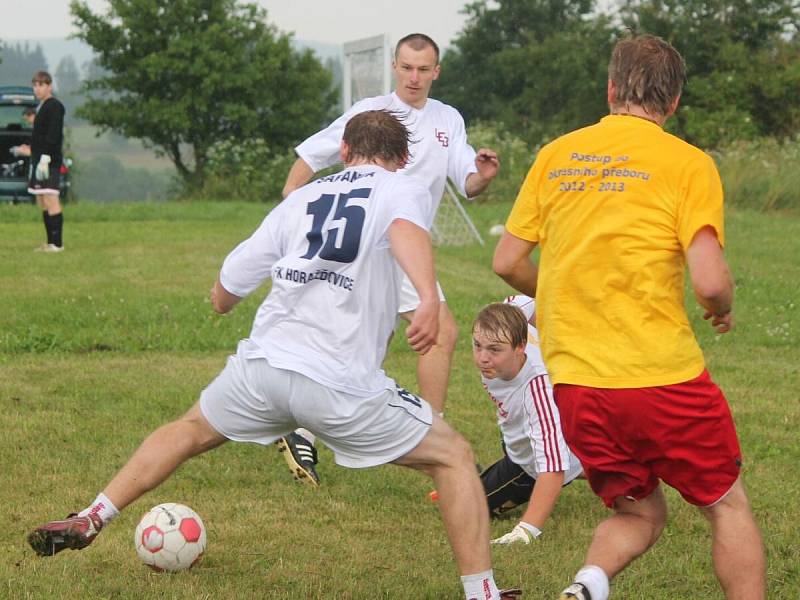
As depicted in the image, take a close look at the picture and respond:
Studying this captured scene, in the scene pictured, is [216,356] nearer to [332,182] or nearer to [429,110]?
[429,110]

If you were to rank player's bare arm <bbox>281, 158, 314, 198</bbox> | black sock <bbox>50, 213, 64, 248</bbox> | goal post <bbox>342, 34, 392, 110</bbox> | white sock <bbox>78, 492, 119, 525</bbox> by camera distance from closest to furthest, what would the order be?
1. white sock <bbox>78, 492, 119, 525</bbox>
2. player's bare arm <bbox>281, 158, 314, 198</bbox>
3. black sock <bbox>50, 213, 64, 248</bbox>
4. goal post <bbox>342, 34, 392, 110</bbox>

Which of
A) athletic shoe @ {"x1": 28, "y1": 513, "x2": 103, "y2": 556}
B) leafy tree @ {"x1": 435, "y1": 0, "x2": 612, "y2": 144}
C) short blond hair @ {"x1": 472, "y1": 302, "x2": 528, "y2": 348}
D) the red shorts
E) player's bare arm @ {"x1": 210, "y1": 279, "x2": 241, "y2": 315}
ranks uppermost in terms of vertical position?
player's bare arm @ {"x1": 210, "y1": 279, "x2": 241, "y2": 315}

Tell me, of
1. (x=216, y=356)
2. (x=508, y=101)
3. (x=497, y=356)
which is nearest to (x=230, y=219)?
(x=216, y=356)

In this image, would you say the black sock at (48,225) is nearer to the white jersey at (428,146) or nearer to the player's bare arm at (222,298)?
the white jersey at (428,146)

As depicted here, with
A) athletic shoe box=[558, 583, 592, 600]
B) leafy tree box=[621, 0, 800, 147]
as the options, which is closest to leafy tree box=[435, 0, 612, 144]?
leafy tree box=[621, 0, 800, 147]

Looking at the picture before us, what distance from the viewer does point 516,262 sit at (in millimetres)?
4270

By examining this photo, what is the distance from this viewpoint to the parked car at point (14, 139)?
28.9 meters

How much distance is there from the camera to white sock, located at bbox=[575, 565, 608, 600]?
4012 mm

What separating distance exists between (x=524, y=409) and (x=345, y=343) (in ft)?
5.72

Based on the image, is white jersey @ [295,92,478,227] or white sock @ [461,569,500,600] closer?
white sock @ [461,569,500,600]

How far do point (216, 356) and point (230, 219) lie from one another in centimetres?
1244

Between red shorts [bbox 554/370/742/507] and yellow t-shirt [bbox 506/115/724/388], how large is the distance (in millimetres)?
47

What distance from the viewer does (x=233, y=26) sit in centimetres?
4428

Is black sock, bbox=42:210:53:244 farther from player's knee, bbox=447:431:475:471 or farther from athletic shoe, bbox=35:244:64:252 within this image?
player's knee, bbox=447:431:475:471
